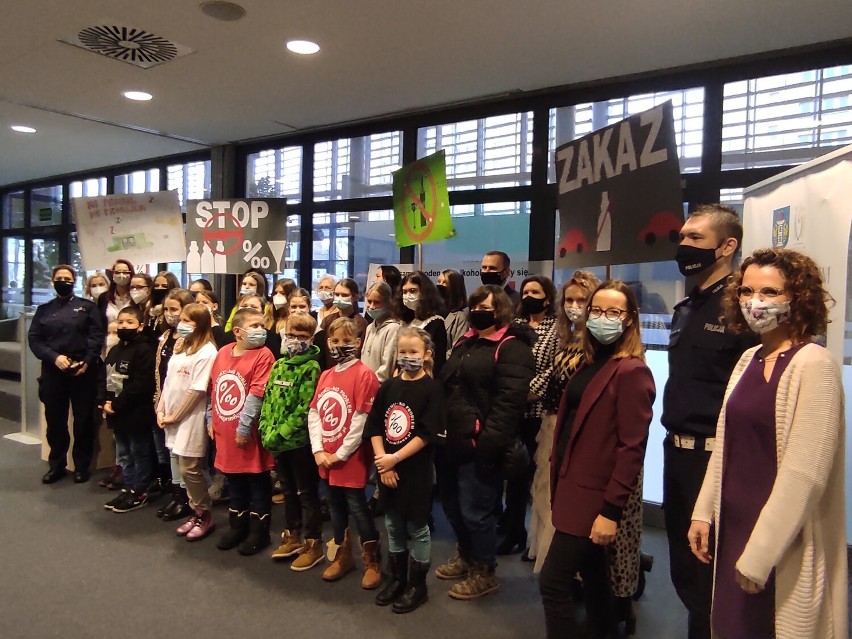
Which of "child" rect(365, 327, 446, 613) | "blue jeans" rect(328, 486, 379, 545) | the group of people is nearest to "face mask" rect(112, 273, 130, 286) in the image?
the group of people

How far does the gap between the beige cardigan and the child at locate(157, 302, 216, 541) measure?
2.80 m

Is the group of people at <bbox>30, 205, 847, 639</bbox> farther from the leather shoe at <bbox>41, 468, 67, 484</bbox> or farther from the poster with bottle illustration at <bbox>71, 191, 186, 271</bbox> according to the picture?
the poster with bottle illustration at <bbox>71, 191, 186, 271</bbox>

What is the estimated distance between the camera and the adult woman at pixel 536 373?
113 inches

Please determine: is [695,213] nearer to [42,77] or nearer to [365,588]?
[365,588]

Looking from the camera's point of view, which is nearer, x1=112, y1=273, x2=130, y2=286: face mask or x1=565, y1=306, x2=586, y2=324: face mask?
x1=565, y1=306, x2=586, y2=324: face mask

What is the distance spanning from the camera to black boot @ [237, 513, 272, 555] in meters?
3.21

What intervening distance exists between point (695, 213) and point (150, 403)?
3.19m

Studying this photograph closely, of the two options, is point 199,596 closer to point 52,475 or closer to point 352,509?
point 352,509

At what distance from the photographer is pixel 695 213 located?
2178 millimetres

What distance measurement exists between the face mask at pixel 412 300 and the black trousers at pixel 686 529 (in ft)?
5.05

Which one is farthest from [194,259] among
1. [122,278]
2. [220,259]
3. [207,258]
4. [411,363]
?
[411,363]

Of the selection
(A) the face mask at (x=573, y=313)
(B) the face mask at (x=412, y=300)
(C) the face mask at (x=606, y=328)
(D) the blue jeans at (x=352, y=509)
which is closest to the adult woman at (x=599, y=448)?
(C) the face mask at (x=606, y=328)

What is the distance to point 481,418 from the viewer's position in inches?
104

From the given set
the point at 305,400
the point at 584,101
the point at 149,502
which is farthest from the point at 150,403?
the point at 584,101
